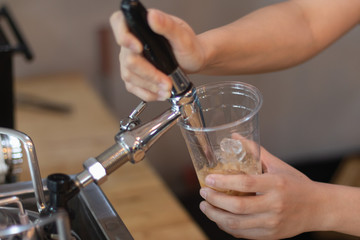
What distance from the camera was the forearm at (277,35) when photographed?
0.91m

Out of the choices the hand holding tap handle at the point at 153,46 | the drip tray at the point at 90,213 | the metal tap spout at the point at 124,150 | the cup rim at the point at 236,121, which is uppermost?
the hand holding tap handle at the point at 153,46

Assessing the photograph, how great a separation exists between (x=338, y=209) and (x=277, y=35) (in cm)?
42

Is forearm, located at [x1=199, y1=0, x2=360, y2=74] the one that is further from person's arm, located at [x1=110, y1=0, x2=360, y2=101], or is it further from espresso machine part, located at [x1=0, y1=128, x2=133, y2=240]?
espresso machine part, located at [x1=0, y1=128, x2=133, y2=240]

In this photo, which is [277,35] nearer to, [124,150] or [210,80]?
[124,150]

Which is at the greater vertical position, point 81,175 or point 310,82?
→ point 81,175

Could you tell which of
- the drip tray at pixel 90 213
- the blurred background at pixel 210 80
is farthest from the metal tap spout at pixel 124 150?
the blurred background at pixel 210 80

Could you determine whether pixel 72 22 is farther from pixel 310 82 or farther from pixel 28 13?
pixel 310 82

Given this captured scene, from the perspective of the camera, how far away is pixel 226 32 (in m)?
0.91

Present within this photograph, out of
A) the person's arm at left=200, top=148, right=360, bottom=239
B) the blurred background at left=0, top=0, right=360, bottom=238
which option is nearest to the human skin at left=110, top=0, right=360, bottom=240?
the person's arm at left=200, top=148, right=360, bottom=239

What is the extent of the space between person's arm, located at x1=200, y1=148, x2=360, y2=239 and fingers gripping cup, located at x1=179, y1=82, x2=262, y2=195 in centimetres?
3

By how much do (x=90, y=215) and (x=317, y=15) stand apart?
73cm

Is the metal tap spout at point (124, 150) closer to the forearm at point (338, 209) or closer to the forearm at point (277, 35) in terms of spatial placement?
the forearm at point (277, 35)

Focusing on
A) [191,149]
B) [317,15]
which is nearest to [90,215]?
[191,149]

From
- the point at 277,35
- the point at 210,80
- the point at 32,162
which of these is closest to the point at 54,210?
the point at 32,162
